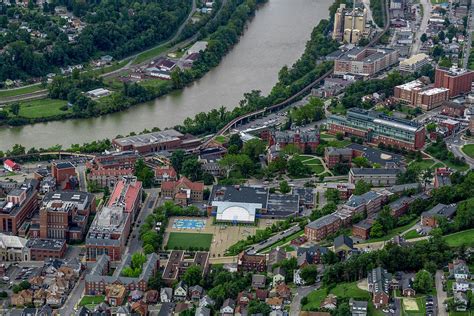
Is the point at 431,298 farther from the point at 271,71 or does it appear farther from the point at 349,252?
the point at 271,71

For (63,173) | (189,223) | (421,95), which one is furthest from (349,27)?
(189,223)

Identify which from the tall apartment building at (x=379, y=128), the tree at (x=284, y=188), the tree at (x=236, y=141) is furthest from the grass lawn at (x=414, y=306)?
the tree at (x=236, y=141)

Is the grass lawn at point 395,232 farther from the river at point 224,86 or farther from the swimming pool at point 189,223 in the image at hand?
the river at point 224,86

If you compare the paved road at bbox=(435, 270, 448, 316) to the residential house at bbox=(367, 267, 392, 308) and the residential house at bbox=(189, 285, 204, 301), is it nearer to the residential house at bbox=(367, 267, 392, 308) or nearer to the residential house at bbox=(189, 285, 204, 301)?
the residential house at bbox=(367, 267, 392, 308)

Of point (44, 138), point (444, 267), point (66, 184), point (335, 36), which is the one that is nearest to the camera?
point (444, 267)

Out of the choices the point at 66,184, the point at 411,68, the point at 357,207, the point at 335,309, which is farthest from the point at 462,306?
the point at 411,68
